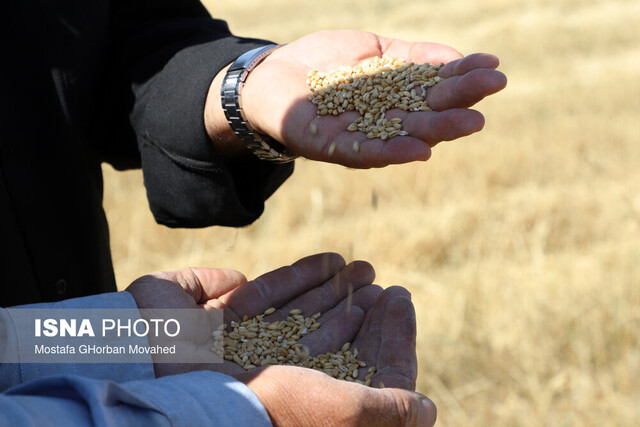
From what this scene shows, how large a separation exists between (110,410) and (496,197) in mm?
3909

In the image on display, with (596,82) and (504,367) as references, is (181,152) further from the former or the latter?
(596,82)

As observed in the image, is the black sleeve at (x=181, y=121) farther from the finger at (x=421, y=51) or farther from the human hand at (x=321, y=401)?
the human hand at (x=321, y=401)

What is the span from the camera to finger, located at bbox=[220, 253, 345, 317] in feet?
6.06

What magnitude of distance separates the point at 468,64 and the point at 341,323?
70cm

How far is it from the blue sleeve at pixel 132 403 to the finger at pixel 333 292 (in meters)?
0.57

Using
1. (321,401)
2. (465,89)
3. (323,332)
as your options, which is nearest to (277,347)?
(323,332)

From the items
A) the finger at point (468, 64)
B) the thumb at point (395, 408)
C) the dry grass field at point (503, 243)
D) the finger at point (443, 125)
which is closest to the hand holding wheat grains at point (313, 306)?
the thumb at point (395, 408)

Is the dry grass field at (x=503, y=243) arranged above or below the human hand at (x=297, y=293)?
below

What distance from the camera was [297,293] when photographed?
6.18ft

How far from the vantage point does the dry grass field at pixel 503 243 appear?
3045mm

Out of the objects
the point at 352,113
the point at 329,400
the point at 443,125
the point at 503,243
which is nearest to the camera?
the point at 329,400

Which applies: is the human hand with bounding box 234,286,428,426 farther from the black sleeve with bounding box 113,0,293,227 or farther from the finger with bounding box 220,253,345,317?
the black sleeve with bounding box 113,0,293,227

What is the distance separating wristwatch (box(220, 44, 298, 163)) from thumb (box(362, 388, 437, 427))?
724 mm

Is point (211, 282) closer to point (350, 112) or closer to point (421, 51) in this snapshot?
point (350, 112)
